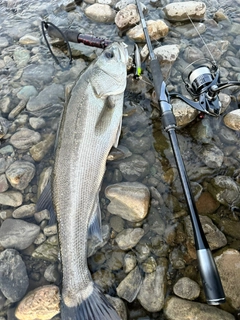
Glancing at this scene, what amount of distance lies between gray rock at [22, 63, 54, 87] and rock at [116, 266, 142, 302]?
346 centimetres

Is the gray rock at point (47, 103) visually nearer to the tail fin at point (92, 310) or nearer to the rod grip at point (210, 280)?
the tail fin at point (92, 310)

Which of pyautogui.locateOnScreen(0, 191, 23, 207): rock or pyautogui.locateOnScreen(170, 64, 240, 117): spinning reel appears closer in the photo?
pyautogui.locateOnScreen(170, 64, 240, 117): spinning reel

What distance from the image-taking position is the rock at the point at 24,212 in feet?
11.0

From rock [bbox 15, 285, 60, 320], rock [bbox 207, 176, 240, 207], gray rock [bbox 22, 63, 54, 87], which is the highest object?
gray rock [bbox 22, 63, 54, 87]

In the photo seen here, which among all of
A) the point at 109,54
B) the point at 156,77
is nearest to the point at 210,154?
the point at 156,77

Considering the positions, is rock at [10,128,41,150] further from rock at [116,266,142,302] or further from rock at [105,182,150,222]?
rock at [116,266,142,302]

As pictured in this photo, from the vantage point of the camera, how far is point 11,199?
11.2ft

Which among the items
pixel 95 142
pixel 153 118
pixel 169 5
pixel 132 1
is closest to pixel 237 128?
pixel 153 118

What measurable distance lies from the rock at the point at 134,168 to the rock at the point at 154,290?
1.14 m

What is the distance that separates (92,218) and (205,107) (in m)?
1.96

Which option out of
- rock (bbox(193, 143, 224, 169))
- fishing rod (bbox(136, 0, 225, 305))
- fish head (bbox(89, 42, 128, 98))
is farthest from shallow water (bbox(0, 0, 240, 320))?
fishing rod (bbox(136, 0, 225, 305))

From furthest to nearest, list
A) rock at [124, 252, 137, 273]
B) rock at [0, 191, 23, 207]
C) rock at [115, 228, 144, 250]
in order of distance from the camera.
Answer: rock at [0, 191, 23, 207]
rock at [115, 228, 144, 250]
rock at [124, 252, 137, 273]

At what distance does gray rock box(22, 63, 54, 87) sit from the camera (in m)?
4.65

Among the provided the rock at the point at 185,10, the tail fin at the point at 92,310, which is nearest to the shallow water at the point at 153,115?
the rock at the point at 185,10
